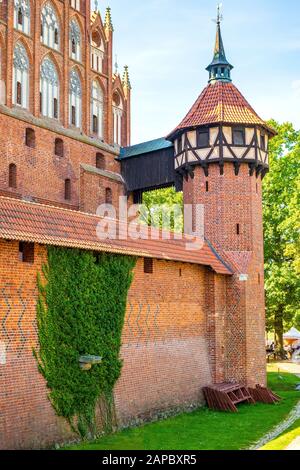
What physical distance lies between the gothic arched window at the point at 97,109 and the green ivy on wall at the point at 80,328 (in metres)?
9.12

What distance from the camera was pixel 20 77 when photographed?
18.0 metres

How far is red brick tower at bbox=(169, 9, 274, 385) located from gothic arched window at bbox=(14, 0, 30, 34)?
5.21 metres

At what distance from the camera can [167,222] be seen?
1165 inches

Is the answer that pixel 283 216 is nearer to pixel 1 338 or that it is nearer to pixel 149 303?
pixel 149 303

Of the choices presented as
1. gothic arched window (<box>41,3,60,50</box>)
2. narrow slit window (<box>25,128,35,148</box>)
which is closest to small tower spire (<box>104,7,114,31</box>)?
gothic arched window (<box>41,3,60,50</box>)

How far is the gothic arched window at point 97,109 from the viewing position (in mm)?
20875

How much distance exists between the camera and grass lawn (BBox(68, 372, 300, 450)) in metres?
11.3

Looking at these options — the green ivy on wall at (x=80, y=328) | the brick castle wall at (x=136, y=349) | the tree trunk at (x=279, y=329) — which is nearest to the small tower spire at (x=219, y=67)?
the brick castle wall at (x=136, y=349)

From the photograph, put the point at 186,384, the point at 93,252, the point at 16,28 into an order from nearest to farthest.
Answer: the point at 93,252 < the point at 186,384 < the point at 16,28

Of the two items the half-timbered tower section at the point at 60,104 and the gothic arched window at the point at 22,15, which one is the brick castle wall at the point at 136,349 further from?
the gothic arched window at the point at 22,15

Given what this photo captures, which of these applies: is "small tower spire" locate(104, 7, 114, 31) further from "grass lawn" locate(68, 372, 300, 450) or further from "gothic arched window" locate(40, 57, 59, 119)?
"grass lawn" locate(68, 372, 300, 450)
